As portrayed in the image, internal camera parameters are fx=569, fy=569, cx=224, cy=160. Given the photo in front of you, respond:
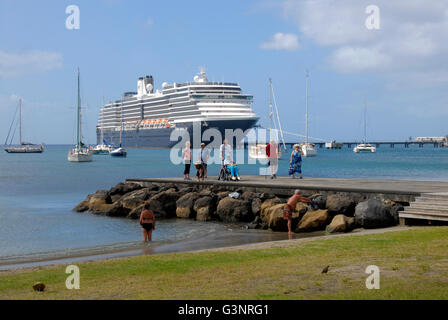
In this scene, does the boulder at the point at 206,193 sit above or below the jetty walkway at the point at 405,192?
below

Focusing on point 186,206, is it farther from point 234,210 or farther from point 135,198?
point 135,198

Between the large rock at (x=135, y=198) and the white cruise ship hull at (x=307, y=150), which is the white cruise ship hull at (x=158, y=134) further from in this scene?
the large rock at (x=135, y=198)

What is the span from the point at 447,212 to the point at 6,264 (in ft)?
37.2

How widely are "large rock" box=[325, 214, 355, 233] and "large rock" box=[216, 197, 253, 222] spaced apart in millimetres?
4756

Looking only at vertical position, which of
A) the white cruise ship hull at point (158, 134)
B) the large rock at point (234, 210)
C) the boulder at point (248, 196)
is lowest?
the large rock at point (234, 210)

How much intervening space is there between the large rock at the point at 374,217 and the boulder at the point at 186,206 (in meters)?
8.17

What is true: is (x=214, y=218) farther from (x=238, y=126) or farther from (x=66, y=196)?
(x=238, y=126)

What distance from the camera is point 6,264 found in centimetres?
1443

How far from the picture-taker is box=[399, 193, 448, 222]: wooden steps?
48.4ft

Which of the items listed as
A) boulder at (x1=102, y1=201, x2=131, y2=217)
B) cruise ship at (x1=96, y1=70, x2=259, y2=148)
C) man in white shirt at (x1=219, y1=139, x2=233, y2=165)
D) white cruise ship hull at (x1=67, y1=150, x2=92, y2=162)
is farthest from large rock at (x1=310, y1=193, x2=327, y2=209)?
cruise ship at (x1=96, y1=70, x2=259, y2=148)

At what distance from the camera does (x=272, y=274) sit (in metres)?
8.77

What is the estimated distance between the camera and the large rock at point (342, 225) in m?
16.3

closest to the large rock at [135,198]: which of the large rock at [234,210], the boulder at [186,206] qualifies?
the boulder at [186,206]

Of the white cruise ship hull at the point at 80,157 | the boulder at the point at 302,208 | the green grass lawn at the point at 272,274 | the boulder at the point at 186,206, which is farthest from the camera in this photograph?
the white cruise ship hull at the point at 80,157
